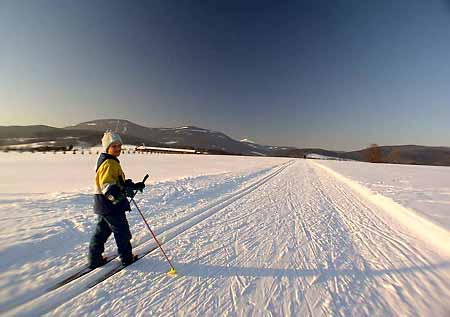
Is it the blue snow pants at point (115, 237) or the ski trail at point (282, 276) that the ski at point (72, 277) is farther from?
the ski trail at point (282, 276)

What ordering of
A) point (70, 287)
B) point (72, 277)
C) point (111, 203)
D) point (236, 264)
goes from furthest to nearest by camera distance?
point (236, 264)
point (111, 203)
point (72, 277)
point (70, 287)

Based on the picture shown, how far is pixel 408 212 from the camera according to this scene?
611 centimetres

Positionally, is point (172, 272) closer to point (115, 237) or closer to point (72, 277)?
Result: point (115, 237)

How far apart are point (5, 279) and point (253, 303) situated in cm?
298

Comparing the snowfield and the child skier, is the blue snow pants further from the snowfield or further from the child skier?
the snowfield

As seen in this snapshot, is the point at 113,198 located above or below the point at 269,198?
above

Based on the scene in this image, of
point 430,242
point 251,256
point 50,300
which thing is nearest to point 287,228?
point 251,256

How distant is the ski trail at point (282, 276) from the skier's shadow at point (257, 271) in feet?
0.04

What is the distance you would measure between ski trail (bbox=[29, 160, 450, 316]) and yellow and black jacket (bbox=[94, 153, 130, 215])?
0.87m

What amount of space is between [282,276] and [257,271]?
0.33 metres

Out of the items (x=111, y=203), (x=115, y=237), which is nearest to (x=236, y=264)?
(x=115, y=237)

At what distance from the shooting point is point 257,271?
3.20 meters

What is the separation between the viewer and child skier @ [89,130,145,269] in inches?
121

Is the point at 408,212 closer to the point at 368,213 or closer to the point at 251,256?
the point at 368,213
